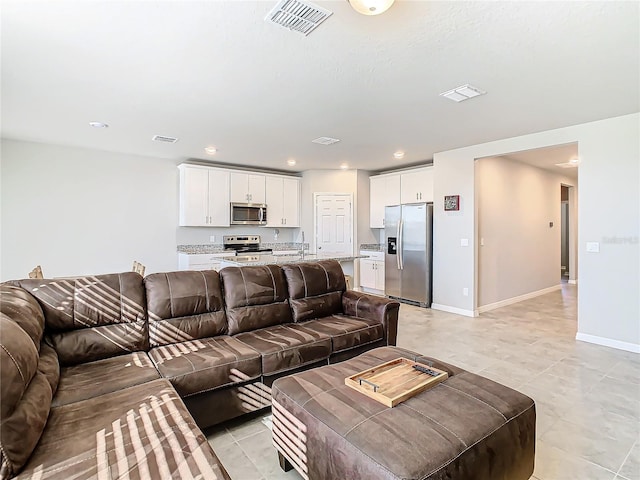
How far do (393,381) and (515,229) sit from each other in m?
5.39

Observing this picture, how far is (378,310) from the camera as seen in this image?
3.20m

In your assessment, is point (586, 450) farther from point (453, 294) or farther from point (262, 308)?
point (453, 294)

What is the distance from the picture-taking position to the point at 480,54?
242 centimetres

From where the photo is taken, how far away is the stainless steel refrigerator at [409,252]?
5766 mm

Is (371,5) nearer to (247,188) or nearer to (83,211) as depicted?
(247,188)

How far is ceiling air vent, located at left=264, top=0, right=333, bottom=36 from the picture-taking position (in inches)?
74.6

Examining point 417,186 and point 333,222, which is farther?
point 333,222

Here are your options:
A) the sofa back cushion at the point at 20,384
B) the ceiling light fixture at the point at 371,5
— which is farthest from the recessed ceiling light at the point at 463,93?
the sofa back cushion at the point at 20,384

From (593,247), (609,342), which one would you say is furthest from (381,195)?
(609,342)

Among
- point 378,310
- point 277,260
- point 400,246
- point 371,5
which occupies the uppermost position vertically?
point 371,5

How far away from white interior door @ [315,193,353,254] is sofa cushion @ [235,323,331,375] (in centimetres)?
422

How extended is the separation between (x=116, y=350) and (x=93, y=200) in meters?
3.98

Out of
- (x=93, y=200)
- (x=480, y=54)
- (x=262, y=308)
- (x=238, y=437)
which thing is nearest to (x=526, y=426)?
(x=238, y=437)

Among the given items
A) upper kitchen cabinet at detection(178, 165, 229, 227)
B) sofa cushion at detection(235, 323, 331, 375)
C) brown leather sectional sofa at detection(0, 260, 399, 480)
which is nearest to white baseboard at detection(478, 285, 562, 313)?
brown leather sectional sofa at detection(0, 260, 399, 480)
